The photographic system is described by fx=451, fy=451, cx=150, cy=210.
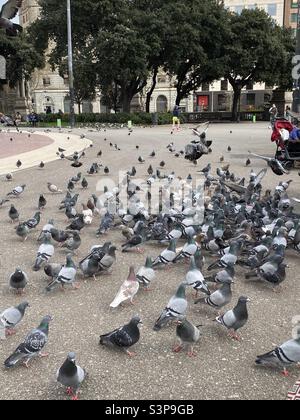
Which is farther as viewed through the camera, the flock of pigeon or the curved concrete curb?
the curved concrete curb

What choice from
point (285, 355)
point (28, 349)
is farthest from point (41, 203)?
point (285, 355)

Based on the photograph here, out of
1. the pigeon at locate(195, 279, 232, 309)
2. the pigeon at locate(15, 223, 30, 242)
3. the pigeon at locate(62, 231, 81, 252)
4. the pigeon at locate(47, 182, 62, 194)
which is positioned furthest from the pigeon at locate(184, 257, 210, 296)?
the pigeon at locate(47, 182, 62, 194)

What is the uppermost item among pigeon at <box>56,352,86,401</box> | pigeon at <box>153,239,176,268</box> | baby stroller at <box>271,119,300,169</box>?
baby stroller at <box>271,119,300,169</box>

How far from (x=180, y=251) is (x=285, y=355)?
257 cm

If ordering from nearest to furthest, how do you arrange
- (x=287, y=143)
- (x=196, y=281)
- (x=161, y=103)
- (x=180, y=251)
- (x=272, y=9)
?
(x=196, y=281), (x=180, y=251), (x=287, y=143), (x=161, y=103), (x=272, y=9)

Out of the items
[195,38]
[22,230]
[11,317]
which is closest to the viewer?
[11,317]

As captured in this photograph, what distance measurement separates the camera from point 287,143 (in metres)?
12.8

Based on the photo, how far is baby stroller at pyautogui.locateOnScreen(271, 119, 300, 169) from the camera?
1254 centimetres

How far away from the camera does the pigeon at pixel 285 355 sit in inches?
139

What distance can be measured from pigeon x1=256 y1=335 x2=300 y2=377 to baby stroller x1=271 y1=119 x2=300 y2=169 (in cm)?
921

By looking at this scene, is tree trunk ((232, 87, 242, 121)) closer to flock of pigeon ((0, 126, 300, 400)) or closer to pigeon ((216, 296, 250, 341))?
flock of pigeon ((0, 126, 300, 400))

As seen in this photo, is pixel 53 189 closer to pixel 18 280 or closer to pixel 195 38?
pixel 18 280
